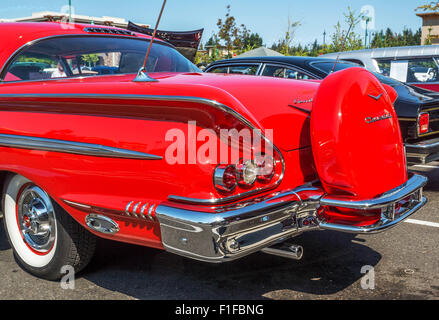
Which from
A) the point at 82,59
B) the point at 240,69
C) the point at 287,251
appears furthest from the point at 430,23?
the point at 287,251

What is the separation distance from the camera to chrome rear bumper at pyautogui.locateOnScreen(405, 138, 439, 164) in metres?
4.62

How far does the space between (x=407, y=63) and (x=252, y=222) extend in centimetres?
721

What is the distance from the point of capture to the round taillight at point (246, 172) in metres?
2.28

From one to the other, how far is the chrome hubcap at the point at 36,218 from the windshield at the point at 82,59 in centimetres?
85

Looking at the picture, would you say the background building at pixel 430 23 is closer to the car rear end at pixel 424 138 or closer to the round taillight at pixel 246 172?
the car rear end at pixel 424 138

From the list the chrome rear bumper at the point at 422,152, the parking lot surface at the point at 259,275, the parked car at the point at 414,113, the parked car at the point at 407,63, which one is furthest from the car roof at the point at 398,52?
the parking lot surface at the point at 259,275

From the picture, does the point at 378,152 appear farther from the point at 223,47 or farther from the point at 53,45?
the point at 223,47

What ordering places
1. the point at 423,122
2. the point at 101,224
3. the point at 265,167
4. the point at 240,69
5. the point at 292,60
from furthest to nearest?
the point at 240,69, the point at 292,60, the point at 423,122, the point at 101,224, the point at 265,167

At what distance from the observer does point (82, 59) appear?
3541 millimetres

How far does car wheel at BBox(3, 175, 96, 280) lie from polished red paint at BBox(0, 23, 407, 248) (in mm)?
210

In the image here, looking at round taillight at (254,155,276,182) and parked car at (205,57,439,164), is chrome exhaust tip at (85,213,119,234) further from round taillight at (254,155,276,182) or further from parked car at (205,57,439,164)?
parked car at (205,57,439,164)

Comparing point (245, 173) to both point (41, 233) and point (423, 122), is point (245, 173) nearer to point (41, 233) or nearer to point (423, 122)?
point (41, 233)

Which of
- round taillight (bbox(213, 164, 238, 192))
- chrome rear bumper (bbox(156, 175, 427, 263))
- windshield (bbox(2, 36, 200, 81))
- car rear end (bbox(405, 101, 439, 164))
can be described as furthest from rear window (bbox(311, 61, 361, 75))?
round taillight (bbox(213, 164, 238, 192))
